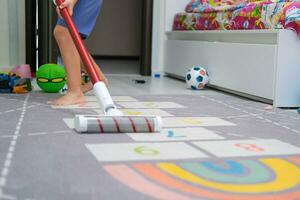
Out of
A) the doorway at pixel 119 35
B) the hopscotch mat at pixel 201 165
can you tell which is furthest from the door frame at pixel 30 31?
the hopscotch mat at pixel 201 165

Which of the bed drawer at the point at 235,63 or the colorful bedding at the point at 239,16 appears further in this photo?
the bed drawer at the point at 235,63

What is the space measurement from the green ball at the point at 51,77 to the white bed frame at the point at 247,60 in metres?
1.02

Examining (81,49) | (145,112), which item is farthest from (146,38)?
(81,49)

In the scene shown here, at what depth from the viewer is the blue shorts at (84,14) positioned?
2340 mm

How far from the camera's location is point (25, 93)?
2.68m

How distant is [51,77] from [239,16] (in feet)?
3.81

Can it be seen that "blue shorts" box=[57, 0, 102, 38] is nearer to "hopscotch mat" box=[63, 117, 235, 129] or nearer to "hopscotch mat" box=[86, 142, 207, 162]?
"hopscotch mat" box=[63, 117, 235, 129]

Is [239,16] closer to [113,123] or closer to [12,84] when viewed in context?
[12,84]

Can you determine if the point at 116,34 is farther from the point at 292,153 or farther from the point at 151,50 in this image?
the point at 292,153

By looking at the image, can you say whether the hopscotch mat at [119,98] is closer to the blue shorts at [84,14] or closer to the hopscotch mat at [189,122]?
the blue shorts at [84,14]

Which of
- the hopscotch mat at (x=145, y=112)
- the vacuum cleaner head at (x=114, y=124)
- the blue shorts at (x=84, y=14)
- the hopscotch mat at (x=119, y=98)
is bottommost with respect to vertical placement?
the hopscotch mat at (x=119, y=98)

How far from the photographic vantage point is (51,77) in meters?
2.68

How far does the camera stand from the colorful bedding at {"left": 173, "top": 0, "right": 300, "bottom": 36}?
232cm

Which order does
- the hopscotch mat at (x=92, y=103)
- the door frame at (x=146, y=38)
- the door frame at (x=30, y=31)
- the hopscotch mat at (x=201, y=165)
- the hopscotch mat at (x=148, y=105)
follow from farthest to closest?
the door frame at (x=146, y=38) → the door frame at (x=30, y=31) → the hopscotch mat at (x=148, y=105) → the hopscotch mat at (x=92, y=103) → the hopscotch mat at (x=201, y=165)
